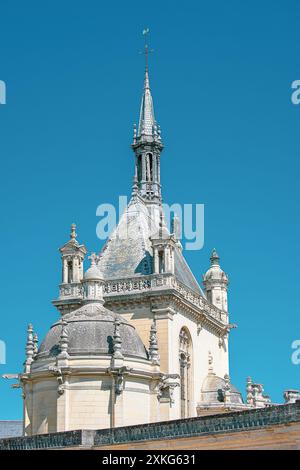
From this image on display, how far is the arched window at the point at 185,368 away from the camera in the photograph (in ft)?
192

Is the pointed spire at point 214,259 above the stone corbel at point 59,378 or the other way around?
above

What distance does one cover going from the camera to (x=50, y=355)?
47469 millimetres

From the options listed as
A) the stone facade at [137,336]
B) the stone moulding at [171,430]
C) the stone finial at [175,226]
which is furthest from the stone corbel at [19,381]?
the stone finial at [175,226]

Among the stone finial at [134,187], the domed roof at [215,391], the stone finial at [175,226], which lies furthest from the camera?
the stone finial at [175,226]

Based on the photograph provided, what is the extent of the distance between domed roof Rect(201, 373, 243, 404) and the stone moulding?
26035 millimetres

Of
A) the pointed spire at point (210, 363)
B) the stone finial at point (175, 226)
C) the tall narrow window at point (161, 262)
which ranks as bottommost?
the pointed spire at point (210, 363)

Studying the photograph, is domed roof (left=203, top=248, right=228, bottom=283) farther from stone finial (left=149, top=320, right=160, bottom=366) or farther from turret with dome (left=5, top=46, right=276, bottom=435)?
stone finial (left=149, top=320, right=160, bottom=366)

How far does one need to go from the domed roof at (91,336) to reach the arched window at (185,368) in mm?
9647

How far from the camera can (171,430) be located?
3120 cm

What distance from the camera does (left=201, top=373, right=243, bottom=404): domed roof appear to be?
60438 mm

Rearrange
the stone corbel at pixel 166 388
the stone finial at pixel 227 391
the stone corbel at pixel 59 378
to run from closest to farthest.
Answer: the stone corbel at pixel 59 378
the stone corbel at pixel 166 388
the stone finial at pixel 227 391

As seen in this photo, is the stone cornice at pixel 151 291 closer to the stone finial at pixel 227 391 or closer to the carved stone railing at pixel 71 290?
the carved stone railing at pixel 71 290
